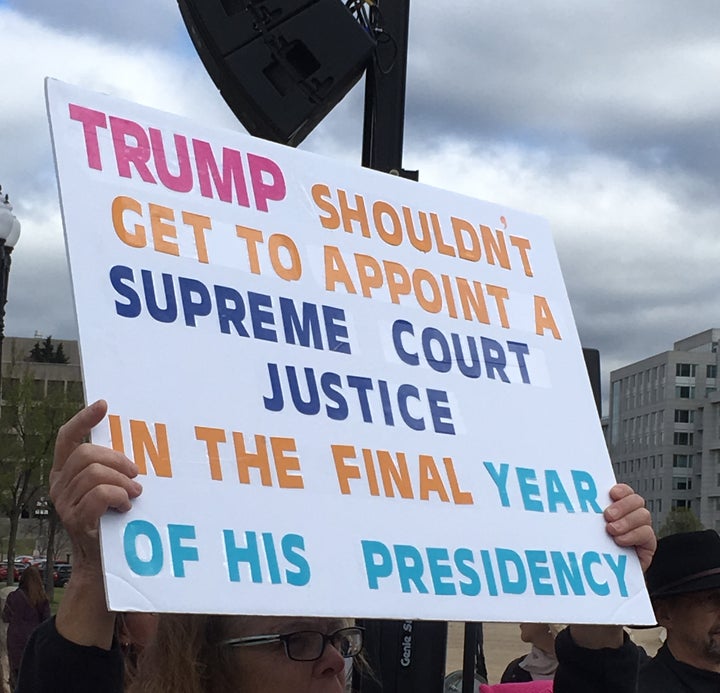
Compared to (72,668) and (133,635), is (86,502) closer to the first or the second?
(72,668)

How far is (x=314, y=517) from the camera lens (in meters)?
1.75

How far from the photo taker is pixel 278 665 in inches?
74.5

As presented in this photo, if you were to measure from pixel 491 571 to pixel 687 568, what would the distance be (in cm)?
222

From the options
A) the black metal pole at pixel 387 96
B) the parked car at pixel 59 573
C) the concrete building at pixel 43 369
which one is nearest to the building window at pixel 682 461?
the concrete building at pixel 43 369

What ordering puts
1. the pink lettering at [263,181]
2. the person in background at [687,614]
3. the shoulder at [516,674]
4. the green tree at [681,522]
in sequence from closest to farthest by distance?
the pink lettering at [263,181] → the person in background at [687,614] → the shoulder at [516,674] → the green tree at [681,522]

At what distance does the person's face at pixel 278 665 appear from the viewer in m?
1.89

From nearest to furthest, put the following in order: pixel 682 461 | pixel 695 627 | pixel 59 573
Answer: pixel 695 627 < pixel 59 573 < pixel 682 461

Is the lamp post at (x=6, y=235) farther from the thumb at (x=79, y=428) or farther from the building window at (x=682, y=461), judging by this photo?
the building window at (x=682, y=461)

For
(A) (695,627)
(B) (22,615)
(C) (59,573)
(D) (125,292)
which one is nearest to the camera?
(D) (125,292)

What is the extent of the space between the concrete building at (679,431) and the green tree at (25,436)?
92.0m

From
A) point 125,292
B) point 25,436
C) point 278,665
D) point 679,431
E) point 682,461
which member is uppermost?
point 679,431

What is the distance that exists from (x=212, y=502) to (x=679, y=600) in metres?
2.65

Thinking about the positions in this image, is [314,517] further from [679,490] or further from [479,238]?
[679,490]

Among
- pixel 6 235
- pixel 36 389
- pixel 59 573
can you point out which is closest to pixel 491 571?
pixel 6 235
